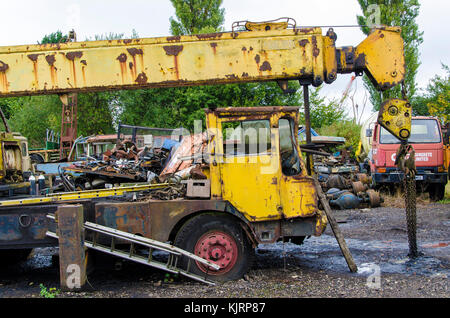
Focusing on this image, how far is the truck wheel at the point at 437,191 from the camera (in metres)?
12.2

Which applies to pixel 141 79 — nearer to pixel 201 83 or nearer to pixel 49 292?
pixel 201 83

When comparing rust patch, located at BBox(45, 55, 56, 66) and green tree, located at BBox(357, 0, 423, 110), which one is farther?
green tree, located at BBox(357, 0, 423, 110)

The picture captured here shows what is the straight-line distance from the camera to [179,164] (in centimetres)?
655

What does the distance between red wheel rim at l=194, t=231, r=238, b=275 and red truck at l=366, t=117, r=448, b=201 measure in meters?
8.17

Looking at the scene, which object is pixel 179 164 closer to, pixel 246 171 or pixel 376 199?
pixel 246 171

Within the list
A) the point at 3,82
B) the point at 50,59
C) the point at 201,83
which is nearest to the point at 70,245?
the point at 3,82

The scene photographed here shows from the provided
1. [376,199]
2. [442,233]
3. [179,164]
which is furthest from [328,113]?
[179,164]

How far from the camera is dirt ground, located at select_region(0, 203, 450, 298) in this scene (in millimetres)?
4859

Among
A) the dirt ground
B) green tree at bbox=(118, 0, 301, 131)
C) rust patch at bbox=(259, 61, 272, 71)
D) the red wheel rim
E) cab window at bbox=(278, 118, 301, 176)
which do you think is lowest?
the dirt ground

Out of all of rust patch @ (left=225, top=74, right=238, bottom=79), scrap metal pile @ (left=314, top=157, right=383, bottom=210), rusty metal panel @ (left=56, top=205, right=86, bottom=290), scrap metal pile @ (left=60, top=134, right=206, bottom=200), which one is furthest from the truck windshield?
rusty metal panel @ (left=56, top=205, right=86, bottom=290)

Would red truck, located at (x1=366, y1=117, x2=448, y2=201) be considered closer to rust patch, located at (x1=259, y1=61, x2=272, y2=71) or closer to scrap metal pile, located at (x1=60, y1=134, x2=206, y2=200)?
scrap metal pile, located at (x1=60, y1=134, x2=206, y2=200)

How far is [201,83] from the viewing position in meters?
5.27

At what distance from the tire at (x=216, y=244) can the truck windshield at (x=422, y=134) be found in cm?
836

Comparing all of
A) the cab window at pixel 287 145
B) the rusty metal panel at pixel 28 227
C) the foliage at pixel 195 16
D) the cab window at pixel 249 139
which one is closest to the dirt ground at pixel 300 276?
the rusty metal panel at pixel 28 227
